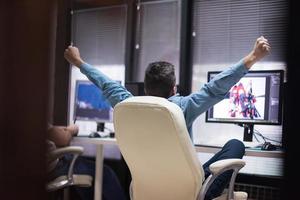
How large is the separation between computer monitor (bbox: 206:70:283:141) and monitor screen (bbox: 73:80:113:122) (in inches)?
37.2

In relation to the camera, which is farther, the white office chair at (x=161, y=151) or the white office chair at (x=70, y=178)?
the white office chair at (x=70, y=178)

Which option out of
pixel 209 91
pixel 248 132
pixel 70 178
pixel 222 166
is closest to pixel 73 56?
pixel 70 178

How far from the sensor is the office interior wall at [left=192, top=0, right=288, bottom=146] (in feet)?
9.05

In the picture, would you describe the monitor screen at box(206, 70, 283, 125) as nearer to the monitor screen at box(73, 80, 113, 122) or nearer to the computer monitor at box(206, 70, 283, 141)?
the computer monitor at box(206, 70, 283, 141)

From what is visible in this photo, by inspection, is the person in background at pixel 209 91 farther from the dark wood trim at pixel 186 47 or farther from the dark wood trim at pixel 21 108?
the dark wood trim at pixel 186 47

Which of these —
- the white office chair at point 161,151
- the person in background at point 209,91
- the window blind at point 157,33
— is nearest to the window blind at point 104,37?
the window blind at point 157,33

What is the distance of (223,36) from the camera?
2979mm

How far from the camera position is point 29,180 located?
1299 millimetres

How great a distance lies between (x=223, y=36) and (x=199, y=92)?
4.02ft

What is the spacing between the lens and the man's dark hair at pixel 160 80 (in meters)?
1.87

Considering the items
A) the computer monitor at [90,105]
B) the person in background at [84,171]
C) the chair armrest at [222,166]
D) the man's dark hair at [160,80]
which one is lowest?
the person in background at [84,171]

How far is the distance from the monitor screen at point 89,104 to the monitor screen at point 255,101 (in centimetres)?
95

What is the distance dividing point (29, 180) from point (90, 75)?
88cm

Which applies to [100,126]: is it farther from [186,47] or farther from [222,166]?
[222,166]
